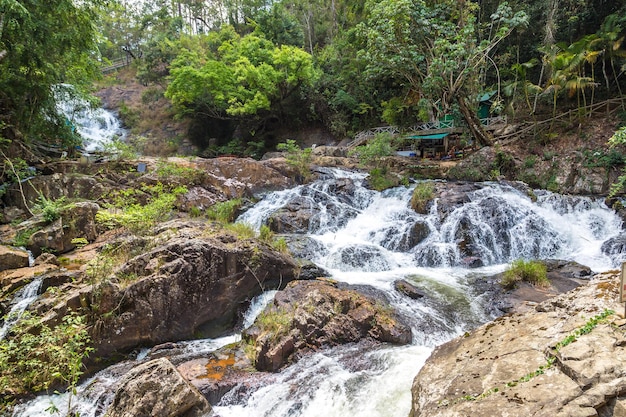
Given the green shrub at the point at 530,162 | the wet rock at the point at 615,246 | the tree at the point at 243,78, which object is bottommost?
the wet rock at the point at 615,246

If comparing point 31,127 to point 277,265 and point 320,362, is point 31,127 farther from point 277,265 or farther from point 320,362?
point 320,362

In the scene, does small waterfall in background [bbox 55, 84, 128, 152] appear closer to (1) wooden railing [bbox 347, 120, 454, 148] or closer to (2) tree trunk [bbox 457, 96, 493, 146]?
(1) wooden railing [bbox 347, 120, 454, 148]

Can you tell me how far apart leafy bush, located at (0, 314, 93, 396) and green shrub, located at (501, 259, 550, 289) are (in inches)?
319

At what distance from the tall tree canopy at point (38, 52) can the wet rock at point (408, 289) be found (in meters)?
10.4

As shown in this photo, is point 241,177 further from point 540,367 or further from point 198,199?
point 540,367

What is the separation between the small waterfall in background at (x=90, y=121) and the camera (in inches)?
516

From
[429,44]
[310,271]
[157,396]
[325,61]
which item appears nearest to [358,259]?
[310,271]

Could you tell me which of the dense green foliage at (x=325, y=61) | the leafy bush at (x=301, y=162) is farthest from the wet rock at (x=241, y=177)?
the dense green foliage at (x=325, y=61)

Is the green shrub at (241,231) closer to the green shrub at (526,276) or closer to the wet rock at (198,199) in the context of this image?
the wet rock at (198,199)

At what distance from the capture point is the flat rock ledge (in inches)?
103

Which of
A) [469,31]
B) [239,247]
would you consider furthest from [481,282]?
[469,31]

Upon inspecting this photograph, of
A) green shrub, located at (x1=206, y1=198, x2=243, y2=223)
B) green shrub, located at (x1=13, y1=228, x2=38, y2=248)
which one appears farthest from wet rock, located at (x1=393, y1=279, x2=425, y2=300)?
green shrub, located at (x1=13, y1=228, x2=38, y2=248)

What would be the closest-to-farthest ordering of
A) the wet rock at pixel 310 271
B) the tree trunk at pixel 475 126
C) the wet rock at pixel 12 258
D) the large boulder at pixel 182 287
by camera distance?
the large boulder at pixel 182 287
the wet rock at pixel 12 258
the wet rock at pixel 310 271
the tree trunk at pixel 475 126

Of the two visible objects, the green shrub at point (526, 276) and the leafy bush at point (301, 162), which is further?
the leafy bush at point (301, 162)
